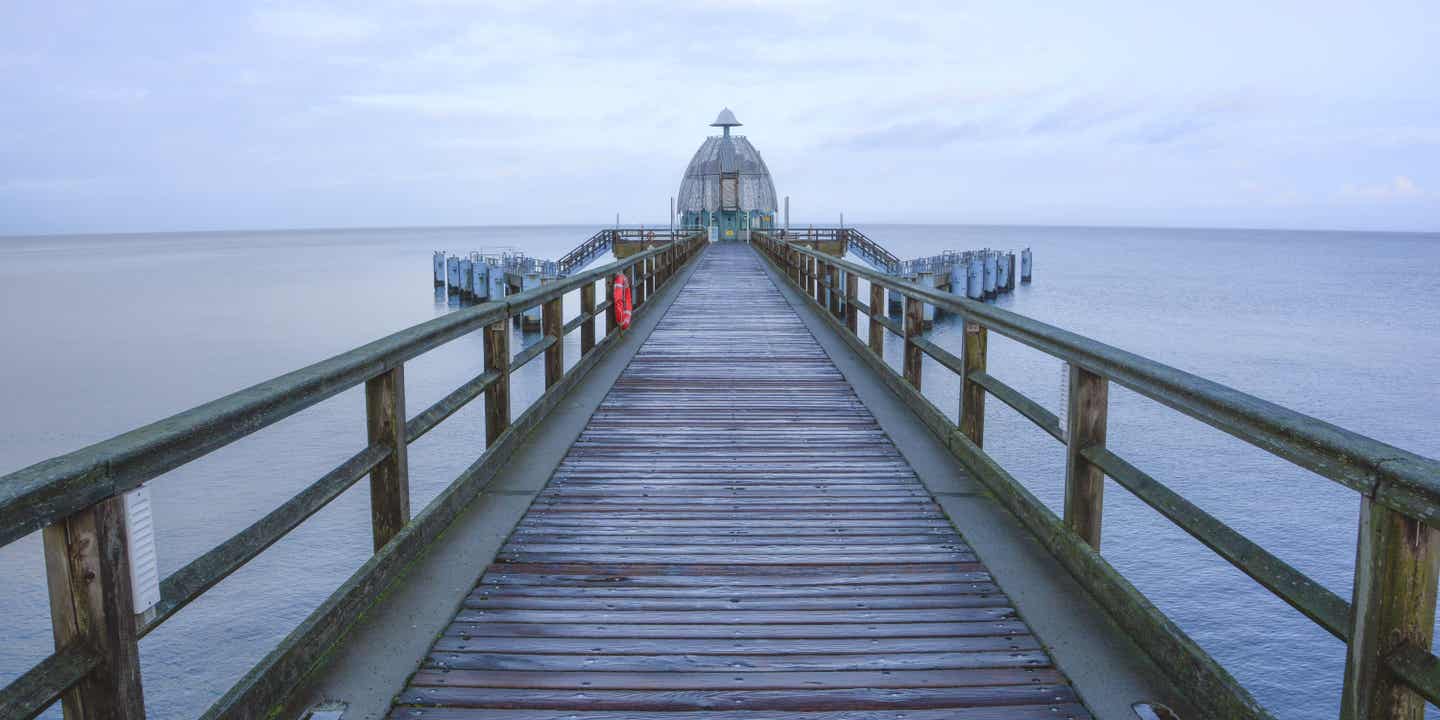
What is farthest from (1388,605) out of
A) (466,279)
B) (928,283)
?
(466,279)

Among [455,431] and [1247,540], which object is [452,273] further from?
[1247,540]

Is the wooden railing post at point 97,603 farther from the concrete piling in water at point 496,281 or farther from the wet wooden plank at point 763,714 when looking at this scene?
the concrete piling in water at point 496,281

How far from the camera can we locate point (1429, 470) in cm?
218

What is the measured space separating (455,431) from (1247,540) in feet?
64.2

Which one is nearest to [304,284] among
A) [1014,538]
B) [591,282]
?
[591,282]

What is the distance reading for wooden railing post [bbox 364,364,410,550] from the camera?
4.15 m

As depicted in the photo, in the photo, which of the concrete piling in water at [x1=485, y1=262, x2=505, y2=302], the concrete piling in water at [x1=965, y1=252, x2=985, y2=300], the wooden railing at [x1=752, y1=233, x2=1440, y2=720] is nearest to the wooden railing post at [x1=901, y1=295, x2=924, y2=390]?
the wooden railing at [x1=752, y1=233, x2=1440, y2=720]

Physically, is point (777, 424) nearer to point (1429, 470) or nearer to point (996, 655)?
point (996, 655)

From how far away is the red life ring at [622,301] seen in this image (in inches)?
477

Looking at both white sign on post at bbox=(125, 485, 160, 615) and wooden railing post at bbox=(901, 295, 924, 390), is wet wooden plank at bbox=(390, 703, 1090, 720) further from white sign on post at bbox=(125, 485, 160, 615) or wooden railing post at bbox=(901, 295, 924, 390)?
wooden railing post at bbox=(901, 295, 924, 390)

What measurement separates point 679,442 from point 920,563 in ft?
9.20

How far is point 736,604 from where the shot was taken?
4.00 metres

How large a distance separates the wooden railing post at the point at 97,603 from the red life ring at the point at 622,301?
32.2 ft

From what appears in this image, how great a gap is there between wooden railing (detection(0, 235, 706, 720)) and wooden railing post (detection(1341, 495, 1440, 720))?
2944 millimetres
